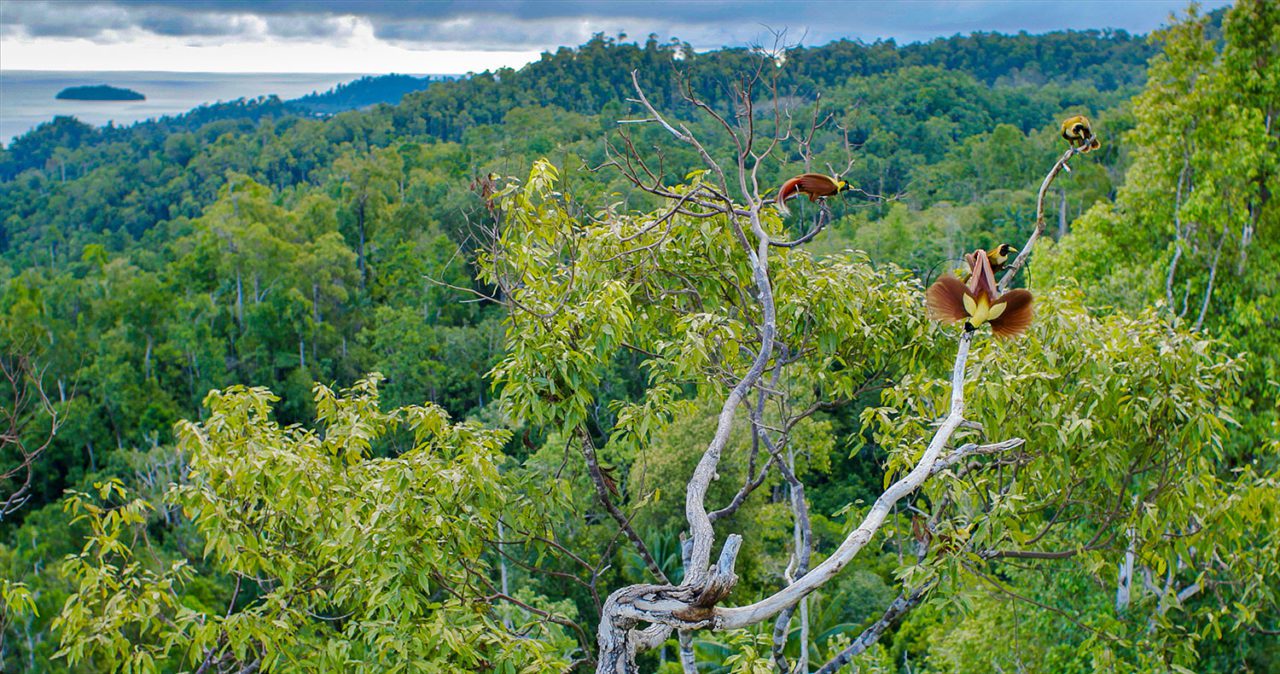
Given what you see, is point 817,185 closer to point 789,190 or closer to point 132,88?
point 789,190

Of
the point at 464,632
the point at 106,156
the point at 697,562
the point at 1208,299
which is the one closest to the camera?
the point at 697,562

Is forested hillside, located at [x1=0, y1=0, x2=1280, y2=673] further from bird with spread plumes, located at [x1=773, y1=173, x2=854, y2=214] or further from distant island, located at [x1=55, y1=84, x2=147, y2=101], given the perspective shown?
distant island, located at [x1=55, y1=84, x2=147, y2=101]

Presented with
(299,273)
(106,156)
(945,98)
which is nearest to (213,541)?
(299,273)

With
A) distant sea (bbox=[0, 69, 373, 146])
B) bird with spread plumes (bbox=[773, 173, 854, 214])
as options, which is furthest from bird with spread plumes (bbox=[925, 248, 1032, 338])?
distant sea (bbox=[0, 69, 373, 146])

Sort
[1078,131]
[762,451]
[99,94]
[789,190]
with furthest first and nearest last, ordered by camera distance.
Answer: [99,94] → [762,451] → [789,190] → [1078,131]

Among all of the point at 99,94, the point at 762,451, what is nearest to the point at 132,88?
the point at 99,94

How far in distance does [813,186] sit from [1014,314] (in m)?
0.85

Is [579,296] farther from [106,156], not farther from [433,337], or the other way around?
[106,156]

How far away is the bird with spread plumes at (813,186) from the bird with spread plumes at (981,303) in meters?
0.68

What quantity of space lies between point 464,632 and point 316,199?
3284 centimetres

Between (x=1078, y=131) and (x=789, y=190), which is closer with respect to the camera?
(x=1078, y=131)

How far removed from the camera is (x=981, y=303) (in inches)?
81.0

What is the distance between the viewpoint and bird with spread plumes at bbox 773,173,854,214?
2.75 metres

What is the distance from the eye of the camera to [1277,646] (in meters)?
6.86
